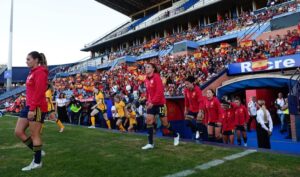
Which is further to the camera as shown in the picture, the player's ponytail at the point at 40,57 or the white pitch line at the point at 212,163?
the player's ponytail at the point at 40,57

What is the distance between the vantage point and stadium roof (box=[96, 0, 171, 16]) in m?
51.0

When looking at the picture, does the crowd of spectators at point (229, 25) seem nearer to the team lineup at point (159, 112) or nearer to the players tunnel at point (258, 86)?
the players tunnel at point (258, 86)

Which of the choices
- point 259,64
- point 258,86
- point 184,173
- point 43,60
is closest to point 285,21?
point 258,86

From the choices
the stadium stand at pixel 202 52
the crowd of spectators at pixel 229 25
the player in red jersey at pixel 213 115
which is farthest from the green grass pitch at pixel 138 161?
the crowd of spectators at pixel 229 25

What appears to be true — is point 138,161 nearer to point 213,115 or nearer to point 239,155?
point 239,155

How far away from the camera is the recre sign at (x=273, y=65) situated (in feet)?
45.5

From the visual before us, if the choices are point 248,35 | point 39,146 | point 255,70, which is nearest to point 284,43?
point 255,70

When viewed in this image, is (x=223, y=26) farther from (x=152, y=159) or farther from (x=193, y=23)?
(x=152, y=159)

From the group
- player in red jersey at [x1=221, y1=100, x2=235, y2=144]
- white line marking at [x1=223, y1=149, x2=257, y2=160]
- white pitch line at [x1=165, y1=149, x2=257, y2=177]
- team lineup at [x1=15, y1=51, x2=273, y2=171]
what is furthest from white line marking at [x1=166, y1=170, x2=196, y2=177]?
player in red jersey at [x1=221, y1=100, x2=235, y2=144]

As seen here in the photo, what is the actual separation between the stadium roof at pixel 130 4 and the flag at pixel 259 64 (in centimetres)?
3628

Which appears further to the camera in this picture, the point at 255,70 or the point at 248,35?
the point at 248,35

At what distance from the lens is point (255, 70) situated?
50.9ft

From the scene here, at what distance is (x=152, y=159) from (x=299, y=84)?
5.36m

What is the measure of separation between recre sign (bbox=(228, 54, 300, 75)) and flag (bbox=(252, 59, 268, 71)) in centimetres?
17
